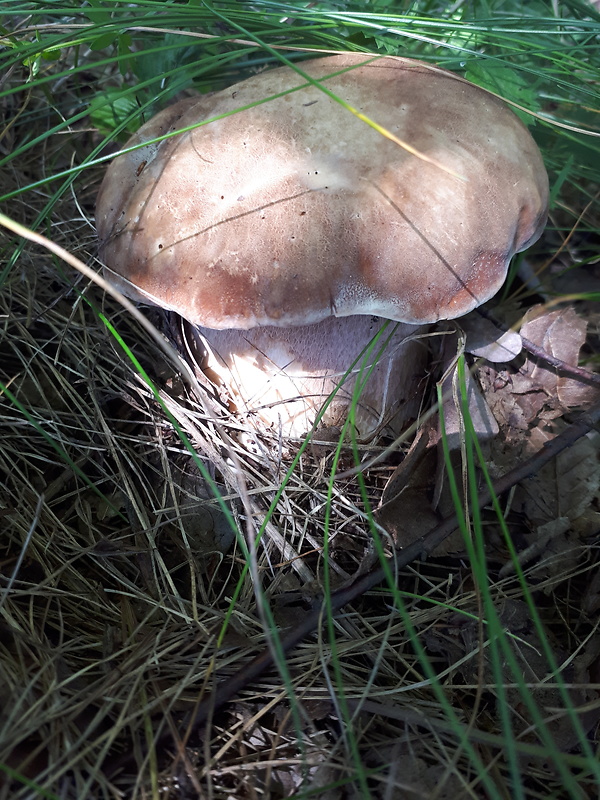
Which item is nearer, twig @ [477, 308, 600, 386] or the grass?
the grass

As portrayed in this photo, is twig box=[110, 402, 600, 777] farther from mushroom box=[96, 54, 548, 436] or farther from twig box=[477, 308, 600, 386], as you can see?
mushroom box=[96, 54, 548, 436]

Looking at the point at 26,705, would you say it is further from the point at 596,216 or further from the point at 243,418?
the point at 596,216

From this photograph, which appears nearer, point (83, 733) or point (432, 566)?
point (83, 733)

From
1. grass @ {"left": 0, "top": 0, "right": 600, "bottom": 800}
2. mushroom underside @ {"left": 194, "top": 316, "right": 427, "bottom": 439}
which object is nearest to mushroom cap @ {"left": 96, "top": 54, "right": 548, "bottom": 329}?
grass @ {"left": 0, "top": 0, "right": 600, "bottom": 800}

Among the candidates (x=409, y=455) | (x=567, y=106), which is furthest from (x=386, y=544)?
(x=567, y=106)

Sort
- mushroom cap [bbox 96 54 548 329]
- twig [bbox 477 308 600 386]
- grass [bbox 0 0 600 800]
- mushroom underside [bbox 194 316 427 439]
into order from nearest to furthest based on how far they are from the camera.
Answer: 1. grass [bbox 0 0 600 800]
2. mushroom cap [bbox 96 54 548 329]
3. mushroom underside [bbox 194 316 427 439]
4. twig [bbox 477 308 600 386]

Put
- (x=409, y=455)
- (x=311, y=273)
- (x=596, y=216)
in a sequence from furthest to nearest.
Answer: (x=596, y=216), (x=409, y=455), (x=311, y=273)

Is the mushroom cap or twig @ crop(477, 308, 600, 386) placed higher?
the mushroom cap

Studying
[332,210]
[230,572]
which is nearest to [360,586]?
[230,572]

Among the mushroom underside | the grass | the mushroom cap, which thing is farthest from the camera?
the mushroom underside

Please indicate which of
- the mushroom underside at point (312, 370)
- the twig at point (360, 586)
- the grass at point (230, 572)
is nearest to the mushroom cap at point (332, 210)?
the grass at point (230, 572)
